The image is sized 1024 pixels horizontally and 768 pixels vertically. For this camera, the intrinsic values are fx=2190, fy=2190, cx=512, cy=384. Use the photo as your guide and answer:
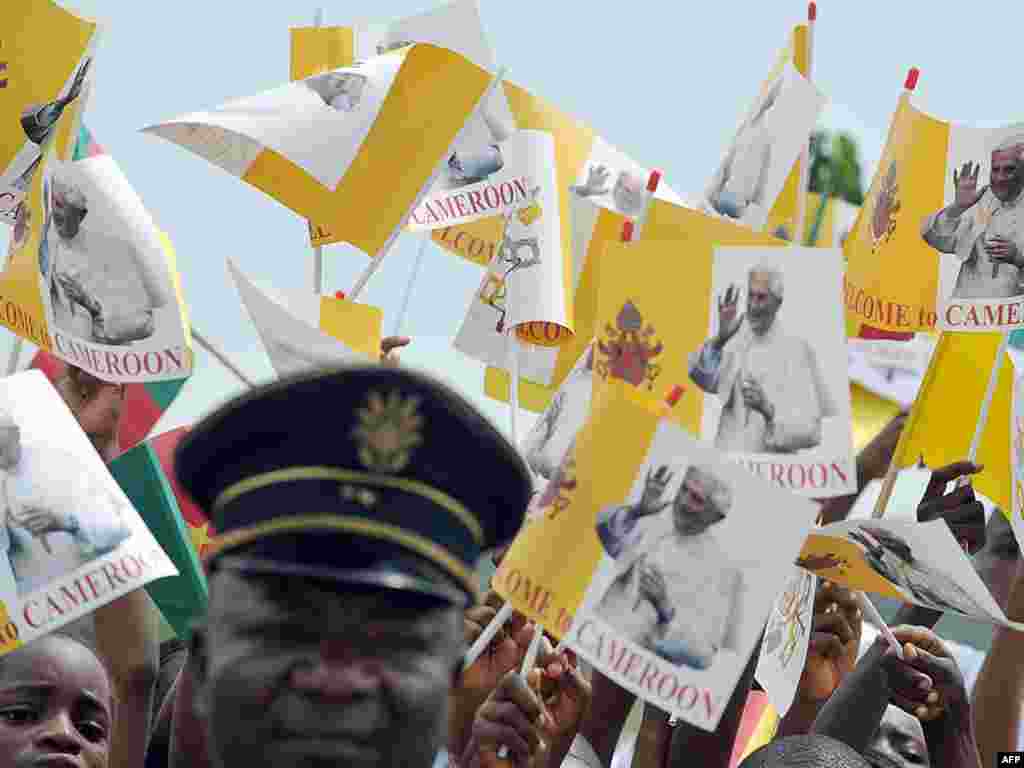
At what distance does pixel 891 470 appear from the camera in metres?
5.73

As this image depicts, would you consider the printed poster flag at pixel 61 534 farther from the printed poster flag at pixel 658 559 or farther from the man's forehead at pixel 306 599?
the man's forehead at pixel 306 599

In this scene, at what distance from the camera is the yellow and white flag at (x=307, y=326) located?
16.9ft

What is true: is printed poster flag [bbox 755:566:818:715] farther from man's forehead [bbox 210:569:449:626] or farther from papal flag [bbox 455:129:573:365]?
man's forehead [bbox 210:569:449:626]

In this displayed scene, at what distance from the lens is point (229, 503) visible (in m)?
2.19

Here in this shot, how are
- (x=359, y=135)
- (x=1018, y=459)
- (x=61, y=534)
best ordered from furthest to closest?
(x=359, y=135), (x=1018, y=459), (x=61, y=534)

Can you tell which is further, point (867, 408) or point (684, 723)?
point (867, 408)

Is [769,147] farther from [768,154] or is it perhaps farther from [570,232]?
[570,232]

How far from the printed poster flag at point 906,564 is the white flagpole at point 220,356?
1.41 metres

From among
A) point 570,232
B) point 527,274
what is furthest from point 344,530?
point 570,232

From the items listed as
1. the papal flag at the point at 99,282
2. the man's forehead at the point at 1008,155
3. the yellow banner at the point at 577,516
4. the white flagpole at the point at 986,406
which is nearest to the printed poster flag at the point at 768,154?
the man's forehead at the point at 1008,155

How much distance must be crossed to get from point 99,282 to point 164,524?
649 mm

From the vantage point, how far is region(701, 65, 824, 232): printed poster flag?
6.49m

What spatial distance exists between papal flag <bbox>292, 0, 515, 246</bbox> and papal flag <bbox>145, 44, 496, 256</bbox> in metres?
0.06

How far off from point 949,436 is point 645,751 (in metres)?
1.52
